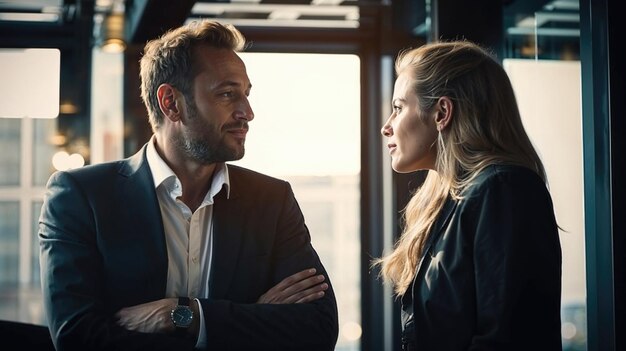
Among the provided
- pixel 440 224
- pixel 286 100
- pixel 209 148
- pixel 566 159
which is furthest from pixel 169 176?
pixel 286 100

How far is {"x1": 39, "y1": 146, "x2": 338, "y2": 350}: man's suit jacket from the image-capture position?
2320 mm

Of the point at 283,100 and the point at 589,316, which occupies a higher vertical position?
the point at 283,100

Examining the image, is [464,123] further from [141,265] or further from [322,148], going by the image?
[322,148]

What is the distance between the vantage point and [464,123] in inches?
89.5

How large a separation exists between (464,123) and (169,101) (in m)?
0.95

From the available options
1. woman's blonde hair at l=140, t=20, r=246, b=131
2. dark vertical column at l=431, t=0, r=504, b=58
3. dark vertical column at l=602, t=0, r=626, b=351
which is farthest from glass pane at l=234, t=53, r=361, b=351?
dark vertical column at l=602, t=0, r=626, b=351

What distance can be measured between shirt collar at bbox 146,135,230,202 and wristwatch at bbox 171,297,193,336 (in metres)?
0.36

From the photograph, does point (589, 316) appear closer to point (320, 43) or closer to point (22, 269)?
point (320, 43)

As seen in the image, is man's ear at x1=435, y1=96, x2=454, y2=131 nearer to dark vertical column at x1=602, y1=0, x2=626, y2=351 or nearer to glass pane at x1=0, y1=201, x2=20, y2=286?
dark vertical column at x1=602, y1=0, x2=626, y2=351

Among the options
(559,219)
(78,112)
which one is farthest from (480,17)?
(78,112)

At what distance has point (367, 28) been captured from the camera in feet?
17.1

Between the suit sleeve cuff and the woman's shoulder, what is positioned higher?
the woman's shoulder

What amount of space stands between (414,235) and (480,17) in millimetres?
1730

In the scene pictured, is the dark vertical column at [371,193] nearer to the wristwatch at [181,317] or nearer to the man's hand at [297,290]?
the man's hand at [297,290]
